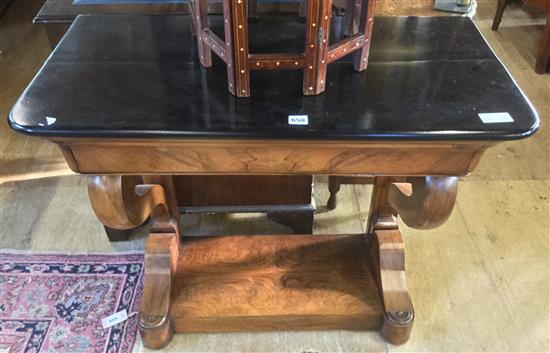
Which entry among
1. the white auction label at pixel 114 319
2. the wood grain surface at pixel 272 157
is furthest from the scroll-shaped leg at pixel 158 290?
the wood grain surface at pixel 272 157

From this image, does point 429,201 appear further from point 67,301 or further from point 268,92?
point 67,301

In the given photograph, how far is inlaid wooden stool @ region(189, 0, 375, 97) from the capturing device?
0.78 m

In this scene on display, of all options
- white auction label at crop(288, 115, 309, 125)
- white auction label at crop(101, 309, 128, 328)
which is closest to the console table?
white auction label at crop(288, 115, 309, 125)

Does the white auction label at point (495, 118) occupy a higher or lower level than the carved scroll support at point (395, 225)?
higher

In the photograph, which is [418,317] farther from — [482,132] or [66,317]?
[66,317]

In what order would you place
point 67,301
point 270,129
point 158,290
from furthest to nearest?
point 67,301, point 158,290, point 270,129

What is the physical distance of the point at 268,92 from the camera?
2.89 feet

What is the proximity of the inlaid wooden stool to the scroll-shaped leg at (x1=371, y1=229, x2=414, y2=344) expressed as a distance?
504 mm

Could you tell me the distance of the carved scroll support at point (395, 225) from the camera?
96 cm

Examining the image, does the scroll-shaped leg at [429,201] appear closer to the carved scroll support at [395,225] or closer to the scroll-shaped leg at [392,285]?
the carved scroll support at [395,225]

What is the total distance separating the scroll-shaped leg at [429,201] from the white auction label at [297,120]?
0.29 meters

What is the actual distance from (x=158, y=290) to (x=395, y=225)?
2.03ft

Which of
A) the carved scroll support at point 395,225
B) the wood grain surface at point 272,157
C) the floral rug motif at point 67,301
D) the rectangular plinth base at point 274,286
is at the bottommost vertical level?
the floral rug motif at point 67,301

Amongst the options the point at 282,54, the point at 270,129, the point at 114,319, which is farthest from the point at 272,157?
the point at 114,319
